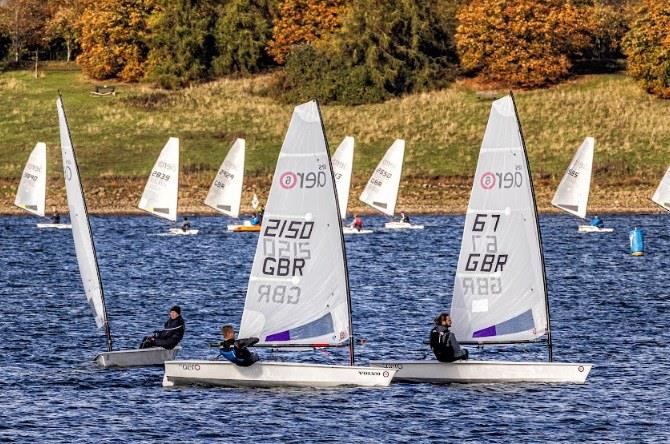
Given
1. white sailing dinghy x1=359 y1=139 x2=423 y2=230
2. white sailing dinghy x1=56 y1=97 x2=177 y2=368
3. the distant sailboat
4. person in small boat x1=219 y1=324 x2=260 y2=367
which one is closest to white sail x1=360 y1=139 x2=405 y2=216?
white sailing dinghy x1=359 y1=139 x2=423 y2=230

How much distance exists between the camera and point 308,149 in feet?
143

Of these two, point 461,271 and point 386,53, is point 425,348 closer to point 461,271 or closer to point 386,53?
point 461,271

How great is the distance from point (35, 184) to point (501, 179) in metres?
73.6

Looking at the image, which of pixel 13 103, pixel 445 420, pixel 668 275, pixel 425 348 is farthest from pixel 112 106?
pixel 445 420

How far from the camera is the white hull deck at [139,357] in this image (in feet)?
159

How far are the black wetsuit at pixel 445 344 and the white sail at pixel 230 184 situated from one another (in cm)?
6385

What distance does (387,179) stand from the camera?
353 feet

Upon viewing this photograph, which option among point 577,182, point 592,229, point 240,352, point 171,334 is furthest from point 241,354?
point 592,229

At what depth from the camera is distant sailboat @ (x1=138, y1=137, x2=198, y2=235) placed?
105500mm

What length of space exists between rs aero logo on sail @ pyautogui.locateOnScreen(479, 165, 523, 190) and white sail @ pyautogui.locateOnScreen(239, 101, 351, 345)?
436 cm

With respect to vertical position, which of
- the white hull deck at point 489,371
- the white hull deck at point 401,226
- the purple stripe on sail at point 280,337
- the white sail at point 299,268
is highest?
the white hull deck at point 401,226

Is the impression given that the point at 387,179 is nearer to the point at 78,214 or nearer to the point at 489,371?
the point at 78,214

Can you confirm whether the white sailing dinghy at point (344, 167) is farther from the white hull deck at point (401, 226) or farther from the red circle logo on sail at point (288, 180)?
the red circle logo on sail at point (288, 180)

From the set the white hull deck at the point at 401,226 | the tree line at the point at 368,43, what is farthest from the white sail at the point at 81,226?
the tree line at the point at 368,43
